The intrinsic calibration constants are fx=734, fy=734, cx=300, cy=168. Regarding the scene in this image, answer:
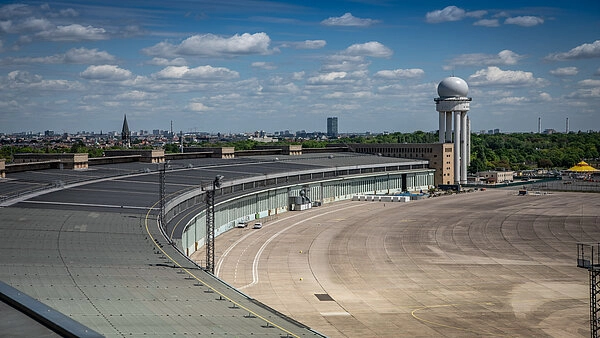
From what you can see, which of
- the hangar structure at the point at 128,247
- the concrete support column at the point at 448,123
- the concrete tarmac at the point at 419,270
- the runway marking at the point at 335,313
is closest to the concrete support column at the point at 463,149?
the concrete support column at the point at 448,123

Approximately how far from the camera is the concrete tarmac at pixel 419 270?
169ft

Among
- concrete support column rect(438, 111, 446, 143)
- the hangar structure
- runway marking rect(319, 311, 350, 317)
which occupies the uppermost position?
concrete support column rect(438, 111, 446, 143)

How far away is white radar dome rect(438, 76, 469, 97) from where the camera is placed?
592 ft

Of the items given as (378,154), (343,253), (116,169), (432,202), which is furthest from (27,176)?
(378,154)

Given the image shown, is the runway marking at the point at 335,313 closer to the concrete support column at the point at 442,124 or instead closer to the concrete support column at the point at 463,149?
the concrete support column at the point at 463,149

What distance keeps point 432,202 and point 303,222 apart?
136 feet

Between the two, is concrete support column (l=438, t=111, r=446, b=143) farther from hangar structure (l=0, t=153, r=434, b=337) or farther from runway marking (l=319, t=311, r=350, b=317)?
runway marking (l=319, t=311, r=350, b=317)

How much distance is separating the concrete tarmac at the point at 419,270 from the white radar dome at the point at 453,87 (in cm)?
6583

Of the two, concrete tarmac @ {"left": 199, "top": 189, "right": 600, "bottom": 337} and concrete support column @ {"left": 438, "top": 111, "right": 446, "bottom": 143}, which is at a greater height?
concrete support column @ {"left": 438, "top": 111, "right": 446, "bottom": 143}

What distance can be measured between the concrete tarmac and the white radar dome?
65.8 metres

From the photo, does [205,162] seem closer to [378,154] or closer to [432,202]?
[432,202]

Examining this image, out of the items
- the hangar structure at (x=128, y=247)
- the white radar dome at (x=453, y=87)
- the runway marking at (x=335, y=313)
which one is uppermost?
the white radar dome at (x=453, y=87)

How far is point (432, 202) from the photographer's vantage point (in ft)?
454

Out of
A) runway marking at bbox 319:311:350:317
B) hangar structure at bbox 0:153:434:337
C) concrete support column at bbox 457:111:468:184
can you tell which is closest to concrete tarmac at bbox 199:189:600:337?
runway marking at bbox 319:311:350:317
